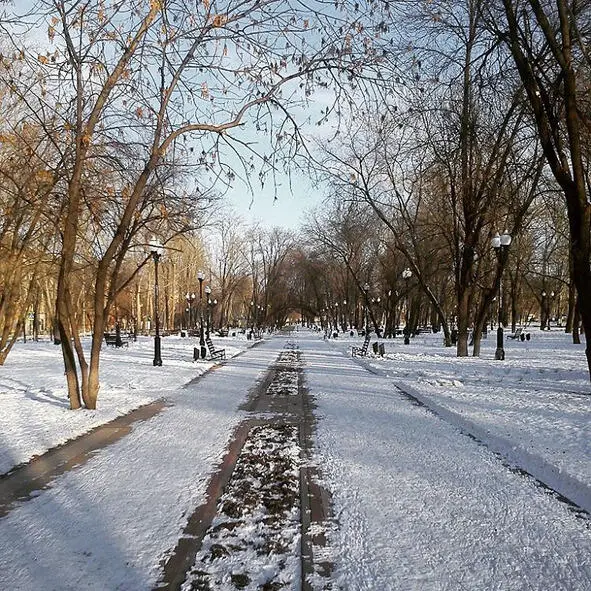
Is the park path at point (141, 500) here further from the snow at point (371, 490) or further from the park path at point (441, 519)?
the park path at point (441, 519)

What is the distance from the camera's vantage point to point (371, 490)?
6.08 m

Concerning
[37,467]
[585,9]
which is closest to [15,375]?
[37,467]

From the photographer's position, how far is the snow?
4180 mm

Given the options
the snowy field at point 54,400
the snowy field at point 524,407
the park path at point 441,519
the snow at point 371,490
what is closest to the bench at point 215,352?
the snowy field at point 54,400

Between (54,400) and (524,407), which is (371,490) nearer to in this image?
(524,407)

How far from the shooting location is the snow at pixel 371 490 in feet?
13.7

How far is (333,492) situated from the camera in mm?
5980

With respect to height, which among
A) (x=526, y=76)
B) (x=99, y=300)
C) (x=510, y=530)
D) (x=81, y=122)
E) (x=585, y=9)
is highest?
(x=585, y=9)

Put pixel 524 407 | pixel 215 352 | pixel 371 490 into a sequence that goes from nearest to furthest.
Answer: pixel 371 490
pixel 524 407
pixel 215 352

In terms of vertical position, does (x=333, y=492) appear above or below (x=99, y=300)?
below

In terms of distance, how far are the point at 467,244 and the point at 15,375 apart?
17.7 metres

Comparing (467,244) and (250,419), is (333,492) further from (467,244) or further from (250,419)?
(467,244)

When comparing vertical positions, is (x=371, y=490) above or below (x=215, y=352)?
below

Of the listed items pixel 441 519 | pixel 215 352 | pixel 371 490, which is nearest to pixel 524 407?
pixel 371 490
